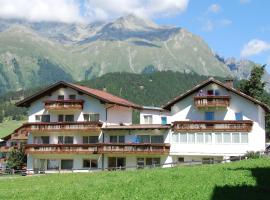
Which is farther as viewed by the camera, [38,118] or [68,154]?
[38,118]

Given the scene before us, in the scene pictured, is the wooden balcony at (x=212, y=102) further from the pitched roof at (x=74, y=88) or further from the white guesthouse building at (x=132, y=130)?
the pitched roof at (x=74, y=88)

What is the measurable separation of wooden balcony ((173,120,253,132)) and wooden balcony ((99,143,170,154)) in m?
3.05

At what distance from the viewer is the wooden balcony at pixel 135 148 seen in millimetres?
63688

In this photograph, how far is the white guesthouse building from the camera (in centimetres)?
6256

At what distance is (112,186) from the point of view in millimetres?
26953

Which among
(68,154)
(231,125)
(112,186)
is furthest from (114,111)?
(112,186)

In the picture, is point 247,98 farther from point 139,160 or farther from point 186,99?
point 139,160

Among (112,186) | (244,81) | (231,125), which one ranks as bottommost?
(112,186)

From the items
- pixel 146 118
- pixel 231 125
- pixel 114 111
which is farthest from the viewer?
pixel 146 118

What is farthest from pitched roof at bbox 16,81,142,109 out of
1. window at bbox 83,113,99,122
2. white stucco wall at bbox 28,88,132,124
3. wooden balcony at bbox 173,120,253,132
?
wooden balcony at bbox 173,120,253,132

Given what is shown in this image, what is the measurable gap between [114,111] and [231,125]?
57.0ft

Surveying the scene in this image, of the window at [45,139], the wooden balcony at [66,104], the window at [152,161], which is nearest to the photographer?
the window at [152,161]

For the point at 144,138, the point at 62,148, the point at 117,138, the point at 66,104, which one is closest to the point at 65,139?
the point at 62,148

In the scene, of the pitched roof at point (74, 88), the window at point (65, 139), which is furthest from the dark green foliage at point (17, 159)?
the window at point (65, 139)
